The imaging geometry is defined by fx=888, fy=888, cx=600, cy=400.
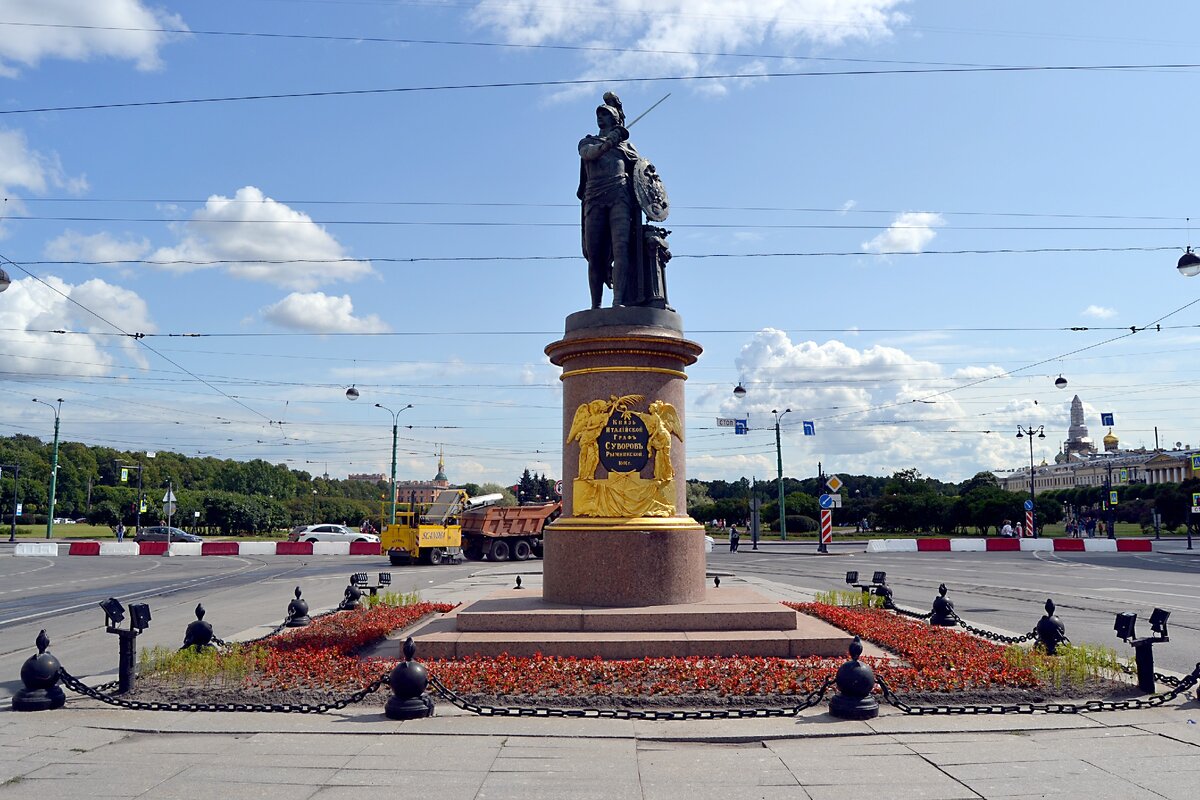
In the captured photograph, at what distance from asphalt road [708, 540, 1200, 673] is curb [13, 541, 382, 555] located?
20914 millimetres

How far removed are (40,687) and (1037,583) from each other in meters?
23.3

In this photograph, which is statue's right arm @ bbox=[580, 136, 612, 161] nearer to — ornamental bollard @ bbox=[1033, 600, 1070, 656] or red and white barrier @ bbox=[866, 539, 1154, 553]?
ornamental bollard @ bbox=[1033, 600, 1070, 656]

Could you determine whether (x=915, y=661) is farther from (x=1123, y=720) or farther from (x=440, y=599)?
(x=440, y=599)

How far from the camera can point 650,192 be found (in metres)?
12.8

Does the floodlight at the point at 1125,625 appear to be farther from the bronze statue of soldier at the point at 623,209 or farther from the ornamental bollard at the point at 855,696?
the bronze statue of soldier at the point at 623,209

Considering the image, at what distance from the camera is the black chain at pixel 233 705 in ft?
25.7

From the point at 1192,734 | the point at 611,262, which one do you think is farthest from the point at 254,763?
the point at 611,262

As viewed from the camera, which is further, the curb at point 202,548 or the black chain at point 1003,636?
the curb at point 202,548

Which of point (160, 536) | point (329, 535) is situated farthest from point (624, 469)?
point (160, 536)

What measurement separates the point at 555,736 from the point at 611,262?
25.6ft

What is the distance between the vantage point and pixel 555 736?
701cm

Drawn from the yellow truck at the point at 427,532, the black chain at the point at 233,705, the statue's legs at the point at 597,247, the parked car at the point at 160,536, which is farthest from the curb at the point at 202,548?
the black chain at the point at 233,705

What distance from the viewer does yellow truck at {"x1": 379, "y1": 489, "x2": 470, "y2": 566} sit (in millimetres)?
34656

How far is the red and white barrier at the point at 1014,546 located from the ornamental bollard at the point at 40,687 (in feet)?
135
